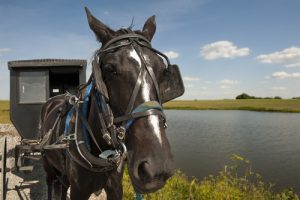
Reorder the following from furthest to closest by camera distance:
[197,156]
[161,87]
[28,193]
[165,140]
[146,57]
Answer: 1. [197,156]
2. [28,193]
3. [161,87]
4. [146,57]
5. [165,140]

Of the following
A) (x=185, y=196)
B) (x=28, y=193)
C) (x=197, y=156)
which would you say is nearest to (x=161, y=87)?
(x=185, y=196)

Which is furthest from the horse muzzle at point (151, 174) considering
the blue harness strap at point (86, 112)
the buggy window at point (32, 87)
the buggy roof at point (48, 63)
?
the buggy window at point (32, 87)

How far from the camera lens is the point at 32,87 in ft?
24.4

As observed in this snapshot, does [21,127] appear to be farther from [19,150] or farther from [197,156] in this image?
[197,156]

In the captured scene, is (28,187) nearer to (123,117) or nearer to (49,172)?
(49,172)

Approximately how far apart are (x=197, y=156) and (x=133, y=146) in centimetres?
1722

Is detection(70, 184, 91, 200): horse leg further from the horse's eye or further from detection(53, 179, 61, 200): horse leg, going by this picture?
detection(53, 179, 61, 200): horse leg

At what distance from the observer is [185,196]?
20.4ft

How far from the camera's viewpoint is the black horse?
1830 mm

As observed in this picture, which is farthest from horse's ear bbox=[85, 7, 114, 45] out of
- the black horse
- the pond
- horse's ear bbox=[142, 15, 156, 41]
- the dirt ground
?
the pond

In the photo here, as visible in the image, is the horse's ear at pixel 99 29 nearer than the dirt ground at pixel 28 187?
Yes

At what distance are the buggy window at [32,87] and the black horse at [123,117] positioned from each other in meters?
4.75

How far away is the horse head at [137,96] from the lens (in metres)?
1.80

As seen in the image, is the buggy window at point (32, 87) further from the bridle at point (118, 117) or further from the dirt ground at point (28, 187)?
→ the bridle at point (118, 117)
